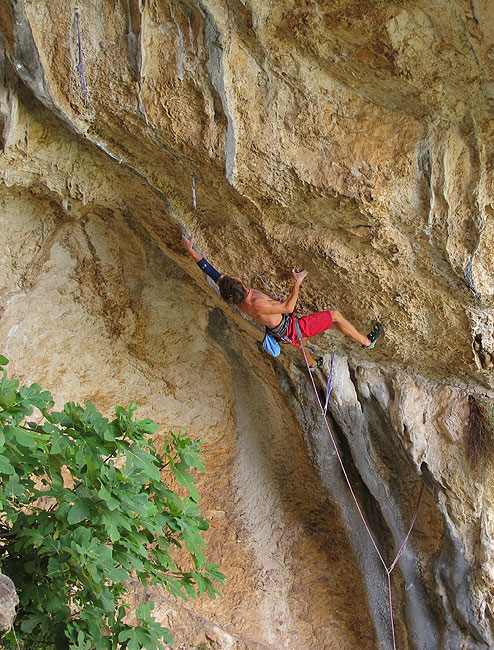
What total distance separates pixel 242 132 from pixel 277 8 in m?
0.74

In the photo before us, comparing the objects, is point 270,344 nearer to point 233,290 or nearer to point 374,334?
point 233,290

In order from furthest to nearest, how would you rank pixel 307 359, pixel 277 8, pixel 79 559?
pixel 307 359 < pixel 277 8 < pixel 79 559

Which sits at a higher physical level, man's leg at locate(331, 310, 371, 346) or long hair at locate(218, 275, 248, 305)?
long hair at locate(218, 275, 248, 305)

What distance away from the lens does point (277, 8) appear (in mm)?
3543

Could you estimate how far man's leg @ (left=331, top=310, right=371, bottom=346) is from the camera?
4.49 m

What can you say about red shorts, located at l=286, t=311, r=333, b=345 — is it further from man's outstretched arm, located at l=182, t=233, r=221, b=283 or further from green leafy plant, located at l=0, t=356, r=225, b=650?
green leafy plant, located at l=0, t=356, r=225, b=650

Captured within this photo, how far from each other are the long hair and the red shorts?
0.44m

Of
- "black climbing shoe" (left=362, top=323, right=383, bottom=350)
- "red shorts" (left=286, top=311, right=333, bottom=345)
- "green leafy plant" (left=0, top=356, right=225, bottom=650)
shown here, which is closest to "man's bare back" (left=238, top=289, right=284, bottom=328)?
"red shorts" (left=286, top=311, right=333, bottom=345)

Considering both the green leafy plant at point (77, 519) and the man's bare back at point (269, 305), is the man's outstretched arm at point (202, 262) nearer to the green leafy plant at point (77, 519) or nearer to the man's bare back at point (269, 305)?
the man's bare back at point (269, 305)

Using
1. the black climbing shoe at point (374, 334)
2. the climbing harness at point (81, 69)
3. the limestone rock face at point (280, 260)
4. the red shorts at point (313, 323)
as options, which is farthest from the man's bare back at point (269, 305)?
the climbing harness at point (81, 69)

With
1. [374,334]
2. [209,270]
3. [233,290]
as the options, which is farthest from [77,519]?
[374,334]

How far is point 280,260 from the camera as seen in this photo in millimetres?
4609

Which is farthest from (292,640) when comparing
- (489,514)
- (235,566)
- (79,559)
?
(79,559)

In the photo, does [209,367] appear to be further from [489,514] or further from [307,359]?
[489,514]
